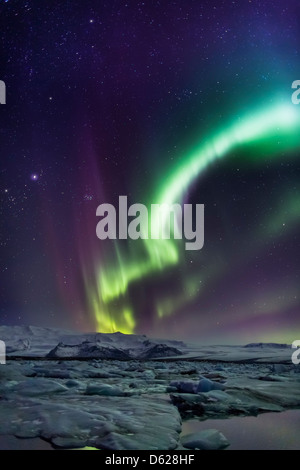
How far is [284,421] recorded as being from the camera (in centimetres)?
421

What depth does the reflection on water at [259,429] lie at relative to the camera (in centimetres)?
312

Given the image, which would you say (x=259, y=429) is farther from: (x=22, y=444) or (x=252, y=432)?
(x=22, y=444)

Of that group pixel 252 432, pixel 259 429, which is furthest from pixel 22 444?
pixel 259 429

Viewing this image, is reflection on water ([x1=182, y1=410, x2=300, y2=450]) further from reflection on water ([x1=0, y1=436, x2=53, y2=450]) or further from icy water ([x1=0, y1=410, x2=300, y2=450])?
reflection on water ([x1=0, y1=436, x2=53, y2=450])

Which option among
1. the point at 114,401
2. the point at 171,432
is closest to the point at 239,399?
the point at 114,401

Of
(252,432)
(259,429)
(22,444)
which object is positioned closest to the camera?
(22,444)

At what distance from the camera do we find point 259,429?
3.70m

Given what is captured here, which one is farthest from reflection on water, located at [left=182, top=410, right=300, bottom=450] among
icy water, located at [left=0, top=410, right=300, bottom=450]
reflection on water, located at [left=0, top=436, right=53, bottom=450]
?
reflection on water, located at [left=0, top=436, right=53, bottom=450]

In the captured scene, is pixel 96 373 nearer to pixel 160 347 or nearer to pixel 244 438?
pixel 244 438

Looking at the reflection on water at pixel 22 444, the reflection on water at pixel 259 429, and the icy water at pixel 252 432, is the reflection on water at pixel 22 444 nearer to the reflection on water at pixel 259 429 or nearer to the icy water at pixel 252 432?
the icy water at pixel 252 432

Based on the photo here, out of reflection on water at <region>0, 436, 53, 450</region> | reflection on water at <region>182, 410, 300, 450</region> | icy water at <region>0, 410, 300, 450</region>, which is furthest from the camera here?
reflection on water at <region>182, 410, 300, 450</region>

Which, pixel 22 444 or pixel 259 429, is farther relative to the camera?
pixel 259 429

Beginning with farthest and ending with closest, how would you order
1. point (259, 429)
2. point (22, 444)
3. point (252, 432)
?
point (259, 429)
point (252, 432)
point (22, 444)

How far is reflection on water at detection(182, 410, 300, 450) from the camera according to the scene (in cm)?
312
